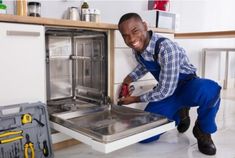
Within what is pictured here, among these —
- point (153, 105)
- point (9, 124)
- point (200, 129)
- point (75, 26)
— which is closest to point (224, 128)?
point (200, 129)

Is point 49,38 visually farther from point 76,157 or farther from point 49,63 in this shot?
point 76,157

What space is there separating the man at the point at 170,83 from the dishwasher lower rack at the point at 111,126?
0.36 ft

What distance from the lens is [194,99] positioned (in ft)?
4.53

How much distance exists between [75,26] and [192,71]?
0.71 meters

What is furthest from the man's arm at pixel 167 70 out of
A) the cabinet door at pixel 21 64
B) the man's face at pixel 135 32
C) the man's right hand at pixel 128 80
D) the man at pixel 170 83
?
the cabinet door at pixel 21 64

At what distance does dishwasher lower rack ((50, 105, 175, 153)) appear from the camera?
94cm

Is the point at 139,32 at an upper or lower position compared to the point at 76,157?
upper

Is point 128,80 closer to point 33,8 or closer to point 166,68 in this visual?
point 166,68

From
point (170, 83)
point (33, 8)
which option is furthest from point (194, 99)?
point (33, 8)

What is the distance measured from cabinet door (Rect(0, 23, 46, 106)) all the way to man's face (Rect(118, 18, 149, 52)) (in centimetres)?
40

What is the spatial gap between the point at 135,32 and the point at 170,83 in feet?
1.00

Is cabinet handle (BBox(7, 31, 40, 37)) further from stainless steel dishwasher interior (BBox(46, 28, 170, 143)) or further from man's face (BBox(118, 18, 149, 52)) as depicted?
man's face (BBox(118, 18, 149, 52))

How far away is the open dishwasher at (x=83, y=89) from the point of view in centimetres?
114

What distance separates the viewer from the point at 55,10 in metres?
1.72
